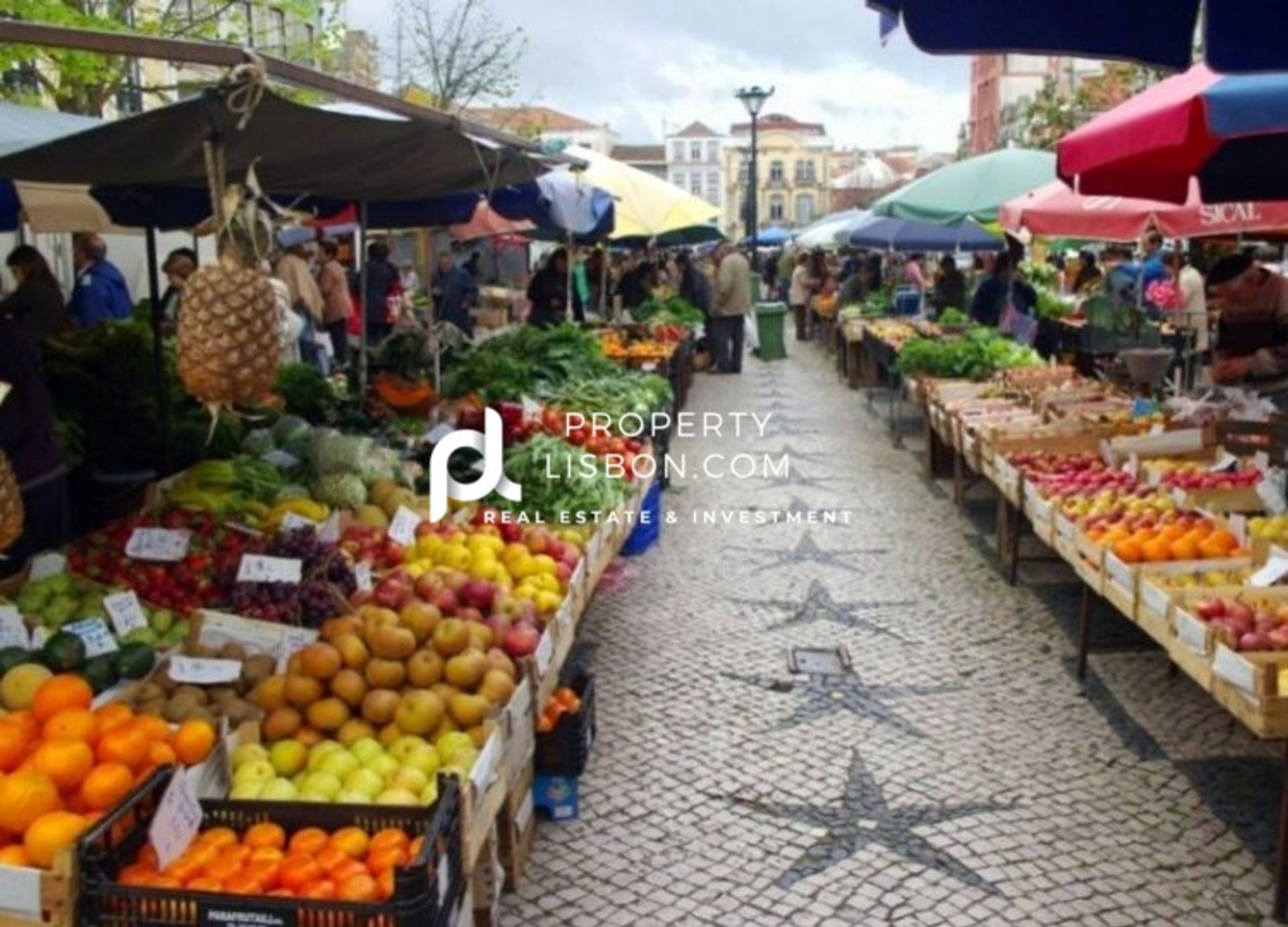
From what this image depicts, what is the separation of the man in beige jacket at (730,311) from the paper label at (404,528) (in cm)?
1296

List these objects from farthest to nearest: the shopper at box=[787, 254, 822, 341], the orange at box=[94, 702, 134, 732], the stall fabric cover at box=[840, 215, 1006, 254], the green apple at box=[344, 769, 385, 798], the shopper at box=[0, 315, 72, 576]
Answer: the shopper at box=[787, 254, 822, 341] → the stall fabric cover at box=[840, 215, 1006, 254] → the shopper at box=[0, 315, 72, 576] → the green apple at box=[344, 769, 385, 798] → the orange at box=[94, 702, 134, 732]

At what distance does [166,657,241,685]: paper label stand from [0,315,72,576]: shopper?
1.73m

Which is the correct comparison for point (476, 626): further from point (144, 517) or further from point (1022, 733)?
point (1022, 733)

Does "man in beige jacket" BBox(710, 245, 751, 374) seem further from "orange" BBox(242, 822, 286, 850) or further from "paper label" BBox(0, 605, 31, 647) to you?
"orange" BBox(242, 822, 286, 850)

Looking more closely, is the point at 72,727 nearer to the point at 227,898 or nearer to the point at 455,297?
the point at 227,898

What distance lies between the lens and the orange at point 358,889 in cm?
263

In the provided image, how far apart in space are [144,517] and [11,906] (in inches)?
103

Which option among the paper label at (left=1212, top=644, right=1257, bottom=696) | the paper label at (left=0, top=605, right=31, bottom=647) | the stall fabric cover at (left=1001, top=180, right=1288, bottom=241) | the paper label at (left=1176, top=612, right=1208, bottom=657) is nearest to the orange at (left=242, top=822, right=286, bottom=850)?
the paper label at (left=0, top=605, right=31, bottom=647)

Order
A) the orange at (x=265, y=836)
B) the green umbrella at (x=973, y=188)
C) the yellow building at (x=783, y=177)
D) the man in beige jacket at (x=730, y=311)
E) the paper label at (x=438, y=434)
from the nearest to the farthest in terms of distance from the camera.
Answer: the orange at (x=265, y=836) → the paper label at (x=438, y=434) → the green umbrella at (x=973, y=188) → the man in beige jacket at (x=730, y=311) → the yellow building at (x=783, y=177)

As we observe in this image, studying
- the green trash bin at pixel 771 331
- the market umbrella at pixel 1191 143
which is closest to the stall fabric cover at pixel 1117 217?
the market umbrella at pixel 1191 143

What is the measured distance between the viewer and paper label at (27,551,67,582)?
4.47 meters

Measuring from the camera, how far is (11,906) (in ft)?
8.63

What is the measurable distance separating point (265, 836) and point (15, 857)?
522 millimetres

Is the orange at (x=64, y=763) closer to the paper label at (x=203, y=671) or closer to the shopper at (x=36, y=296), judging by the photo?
the paper label at (x=203, y=671)
